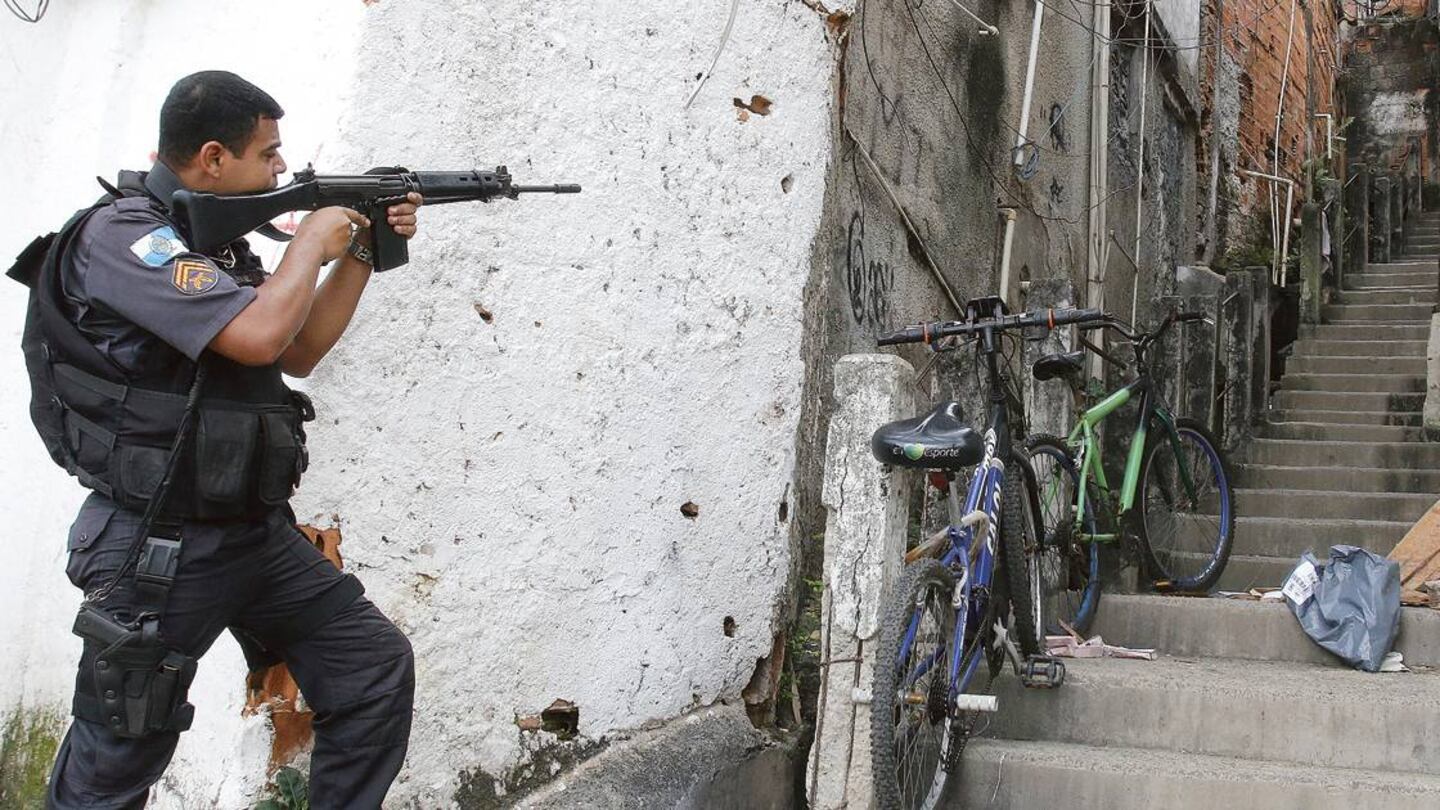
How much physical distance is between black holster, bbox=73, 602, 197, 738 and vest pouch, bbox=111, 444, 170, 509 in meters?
0.23

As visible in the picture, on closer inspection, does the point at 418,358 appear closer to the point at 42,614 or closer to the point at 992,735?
the point at 42,614

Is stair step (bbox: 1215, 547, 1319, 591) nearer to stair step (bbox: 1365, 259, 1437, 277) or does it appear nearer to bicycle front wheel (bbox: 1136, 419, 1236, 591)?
bicycle front wheel (bbox: 1136, 419, 1236, 591)

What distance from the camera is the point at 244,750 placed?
328cm

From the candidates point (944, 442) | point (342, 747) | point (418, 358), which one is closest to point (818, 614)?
point (944, 442)

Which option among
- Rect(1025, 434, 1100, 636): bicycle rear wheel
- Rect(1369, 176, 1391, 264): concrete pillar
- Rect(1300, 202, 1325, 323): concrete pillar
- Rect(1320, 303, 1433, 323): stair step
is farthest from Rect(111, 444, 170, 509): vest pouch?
Rect(1369, 176, 1391, 264): concrete pillar

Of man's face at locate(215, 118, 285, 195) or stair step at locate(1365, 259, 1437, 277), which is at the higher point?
stair step at locate(1365, 259, 1437, 277)

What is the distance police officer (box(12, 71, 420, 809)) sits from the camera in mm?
2574

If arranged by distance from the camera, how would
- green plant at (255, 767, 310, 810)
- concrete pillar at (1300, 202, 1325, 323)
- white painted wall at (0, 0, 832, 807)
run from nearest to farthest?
green plant at (255, 767, 310, 810) < white painted wall at (0, 0, 832, 807) < concrete pillar at (1300, 202, 1325, 323)

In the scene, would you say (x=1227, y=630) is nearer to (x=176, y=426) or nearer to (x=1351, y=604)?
(x=1351, y=604)

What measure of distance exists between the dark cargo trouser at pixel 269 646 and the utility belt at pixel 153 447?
7cm

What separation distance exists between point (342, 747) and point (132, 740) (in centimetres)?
47

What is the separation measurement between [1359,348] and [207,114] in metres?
10.8

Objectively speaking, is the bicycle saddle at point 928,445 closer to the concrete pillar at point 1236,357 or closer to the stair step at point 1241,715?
the stair step at point 1241,715

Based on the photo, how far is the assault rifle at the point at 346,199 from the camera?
8.80 feet
